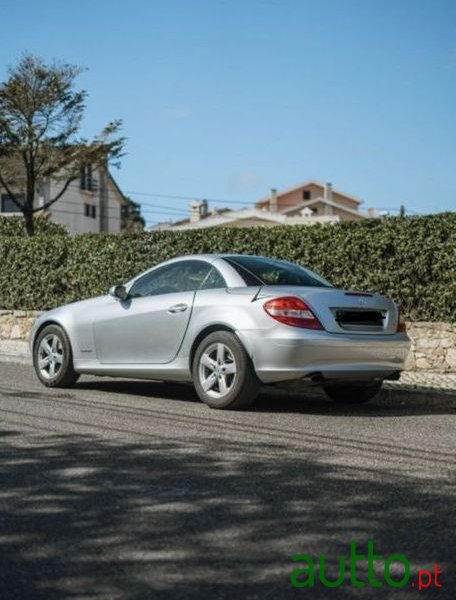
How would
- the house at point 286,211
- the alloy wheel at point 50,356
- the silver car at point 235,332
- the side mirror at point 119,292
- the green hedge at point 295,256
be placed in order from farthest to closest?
the house at point 286,211, the green hedge at point 295,256, the alloy wheel at point 50,356, the side mirror at point 119,292, the silver car at point 235,332

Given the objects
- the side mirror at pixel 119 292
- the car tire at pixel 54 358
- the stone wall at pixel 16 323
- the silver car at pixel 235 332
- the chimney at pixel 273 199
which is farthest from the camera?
the chimney at pixel 273 199

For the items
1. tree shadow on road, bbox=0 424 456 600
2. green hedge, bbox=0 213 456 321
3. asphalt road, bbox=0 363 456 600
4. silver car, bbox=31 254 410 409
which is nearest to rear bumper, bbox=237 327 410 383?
silver car, bbox=31 254 410 409

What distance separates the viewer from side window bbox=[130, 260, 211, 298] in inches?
382

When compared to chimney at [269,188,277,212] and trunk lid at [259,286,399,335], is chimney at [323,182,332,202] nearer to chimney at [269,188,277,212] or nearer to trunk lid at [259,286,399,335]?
chimney at [269,188,277,212]

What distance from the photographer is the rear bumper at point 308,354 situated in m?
8.45

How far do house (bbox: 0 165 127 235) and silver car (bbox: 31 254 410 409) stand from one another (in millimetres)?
→ 50044

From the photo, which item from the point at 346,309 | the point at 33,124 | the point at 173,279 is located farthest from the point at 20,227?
the point at 346,309

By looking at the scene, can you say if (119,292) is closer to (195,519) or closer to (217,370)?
(217,370)

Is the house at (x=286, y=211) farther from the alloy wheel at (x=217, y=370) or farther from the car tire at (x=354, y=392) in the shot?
the alloy wheel at (x=217, y=370)

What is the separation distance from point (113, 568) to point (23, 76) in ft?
84.1

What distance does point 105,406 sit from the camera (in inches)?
355

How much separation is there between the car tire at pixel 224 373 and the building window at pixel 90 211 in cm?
5907

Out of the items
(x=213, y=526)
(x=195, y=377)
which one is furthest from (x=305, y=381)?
(x=213, y=526)

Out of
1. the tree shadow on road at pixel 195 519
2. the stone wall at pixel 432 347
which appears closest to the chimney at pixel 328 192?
the stone wall at pixel 432 347
